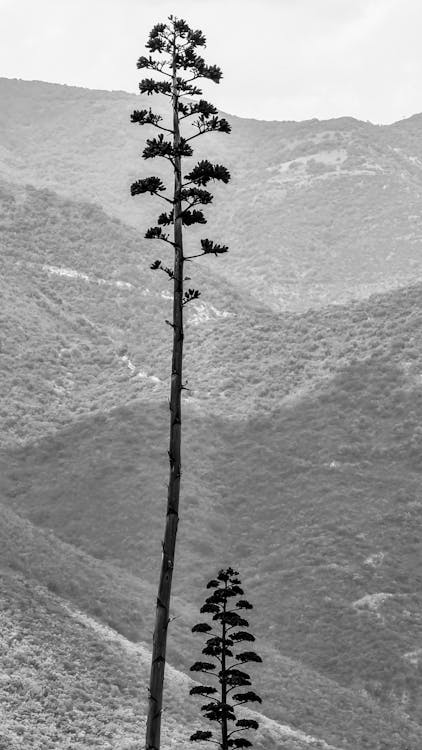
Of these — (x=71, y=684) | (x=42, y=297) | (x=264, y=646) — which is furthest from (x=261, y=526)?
(x=42, y=297)

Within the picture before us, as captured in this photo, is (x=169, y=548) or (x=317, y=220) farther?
(x=317, y=220)

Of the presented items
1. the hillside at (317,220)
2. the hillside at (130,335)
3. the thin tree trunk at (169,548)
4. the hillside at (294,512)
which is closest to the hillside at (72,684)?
the hillside at (294,512)

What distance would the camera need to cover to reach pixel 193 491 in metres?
75.1

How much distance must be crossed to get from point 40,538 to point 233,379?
36385 millimetres

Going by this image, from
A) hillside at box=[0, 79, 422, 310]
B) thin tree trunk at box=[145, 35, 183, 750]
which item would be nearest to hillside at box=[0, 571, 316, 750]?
thin tree trunk at box=[145, 35, 183, 750]

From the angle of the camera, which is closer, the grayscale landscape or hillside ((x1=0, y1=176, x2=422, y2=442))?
the grayscale landscape

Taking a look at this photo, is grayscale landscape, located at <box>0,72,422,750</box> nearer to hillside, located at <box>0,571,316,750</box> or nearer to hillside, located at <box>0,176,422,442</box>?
hillside, located at <box>0,571,316,750</box>

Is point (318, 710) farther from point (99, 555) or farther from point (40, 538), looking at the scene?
point (99, 555)

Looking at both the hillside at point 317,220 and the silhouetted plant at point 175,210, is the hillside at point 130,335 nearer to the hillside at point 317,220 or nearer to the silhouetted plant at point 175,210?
the hillside at point 317,220

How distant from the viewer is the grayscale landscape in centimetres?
4441

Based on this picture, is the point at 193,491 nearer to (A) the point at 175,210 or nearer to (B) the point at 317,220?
(A) the point at 175,210

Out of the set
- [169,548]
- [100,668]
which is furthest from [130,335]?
[169,548]

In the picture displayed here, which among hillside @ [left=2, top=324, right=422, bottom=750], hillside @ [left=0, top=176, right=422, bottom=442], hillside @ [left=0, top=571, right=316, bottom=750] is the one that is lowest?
hillside @ [left=0, top=571, right=316, bottom=750]

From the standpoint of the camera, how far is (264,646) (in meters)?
56.5
